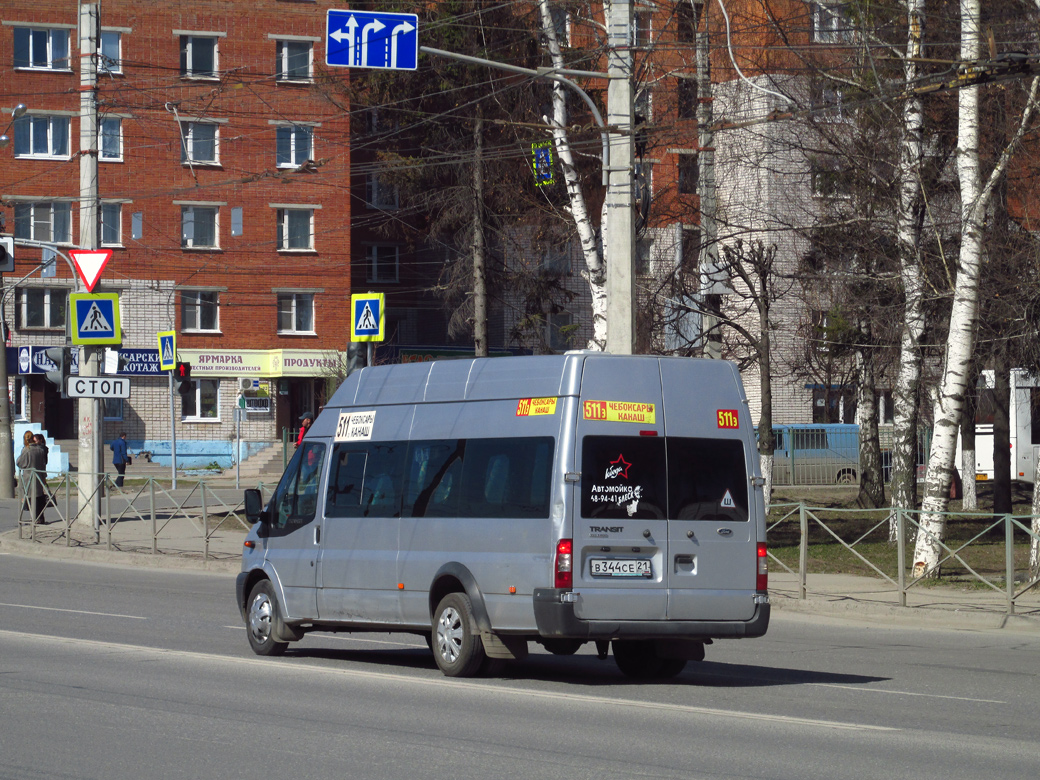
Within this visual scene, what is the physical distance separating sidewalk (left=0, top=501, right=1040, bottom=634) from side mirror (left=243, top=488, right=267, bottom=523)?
23.9ft

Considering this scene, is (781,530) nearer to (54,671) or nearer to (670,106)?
(670,106)

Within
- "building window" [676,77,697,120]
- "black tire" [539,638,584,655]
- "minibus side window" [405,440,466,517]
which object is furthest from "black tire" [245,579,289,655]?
"building window" [676,77,697,120]

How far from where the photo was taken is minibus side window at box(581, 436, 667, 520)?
10.2 meters

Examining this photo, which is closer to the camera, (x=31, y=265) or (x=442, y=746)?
(x=442, y=746)

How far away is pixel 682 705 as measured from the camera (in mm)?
9383

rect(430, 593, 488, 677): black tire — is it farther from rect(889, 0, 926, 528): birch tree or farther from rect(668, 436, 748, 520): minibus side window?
rect(889, 0, 926, 528): birch tree

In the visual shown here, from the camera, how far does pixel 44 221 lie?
51969 mm

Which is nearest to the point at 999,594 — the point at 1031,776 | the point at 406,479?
the point at 406,479

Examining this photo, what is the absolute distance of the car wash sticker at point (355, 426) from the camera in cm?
1205

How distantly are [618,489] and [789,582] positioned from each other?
28.2 feet

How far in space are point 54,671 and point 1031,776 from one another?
7264mm

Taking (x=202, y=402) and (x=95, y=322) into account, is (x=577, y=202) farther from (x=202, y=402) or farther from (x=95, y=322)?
(x=202, y=402)

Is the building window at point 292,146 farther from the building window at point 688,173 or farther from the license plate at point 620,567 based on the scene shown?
the license plate at point 620,567

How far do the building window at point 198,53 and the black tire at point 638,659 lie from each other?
1788 inches
